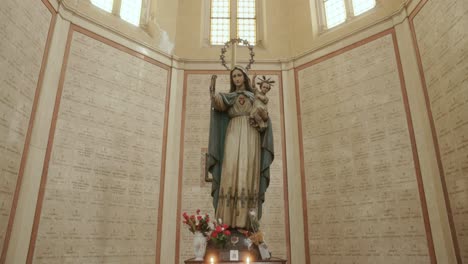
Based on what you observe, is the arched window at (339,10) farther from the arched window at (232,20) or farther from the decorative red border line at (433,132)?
the arched window at (232,20)

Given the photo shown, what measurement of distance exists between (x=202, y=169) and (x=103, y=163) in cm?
192

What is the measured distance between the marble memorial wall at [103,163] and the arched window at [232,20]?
2228 millimetres

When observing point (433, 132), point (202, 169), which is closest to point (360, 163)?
point (433, 132)

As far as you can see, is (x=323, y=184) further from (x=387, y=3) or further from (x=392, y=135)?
(x=387, y=3)

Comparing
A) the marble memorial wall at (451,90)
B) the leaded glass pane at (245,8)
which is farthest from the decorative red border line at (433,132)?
the leaded glass pane at (245,8)

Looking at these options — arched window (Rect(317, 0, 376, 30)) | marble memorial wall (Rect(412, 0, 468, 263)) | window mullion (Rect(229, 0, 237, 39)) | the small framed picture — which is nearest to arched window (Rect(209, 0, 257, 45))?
window mullion (Rect(229, 0, 237, 39))

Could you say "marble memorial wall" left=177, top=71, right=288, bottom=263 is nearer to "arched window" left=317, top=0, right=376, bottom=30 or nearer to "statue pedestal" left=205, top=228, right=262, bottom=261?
"arched window" left=317, top=0, right=376, bottom=30

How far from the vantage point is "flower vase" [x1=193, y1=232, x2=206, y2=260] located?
3949 mm

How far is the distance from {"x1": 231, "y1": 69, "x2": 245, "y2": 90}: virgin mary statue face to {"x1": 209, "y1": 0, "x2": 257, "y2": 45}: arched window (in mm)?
4162

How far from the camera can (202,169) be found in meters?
7.30

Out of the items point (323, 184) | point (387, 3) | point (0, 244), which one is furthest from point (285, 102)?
point (0, 244)

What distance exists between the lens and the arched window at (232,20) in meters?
8.90

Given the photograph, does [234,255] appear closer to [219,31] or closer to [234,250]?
[234,250]

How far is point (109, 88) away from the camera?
6.78 metres
